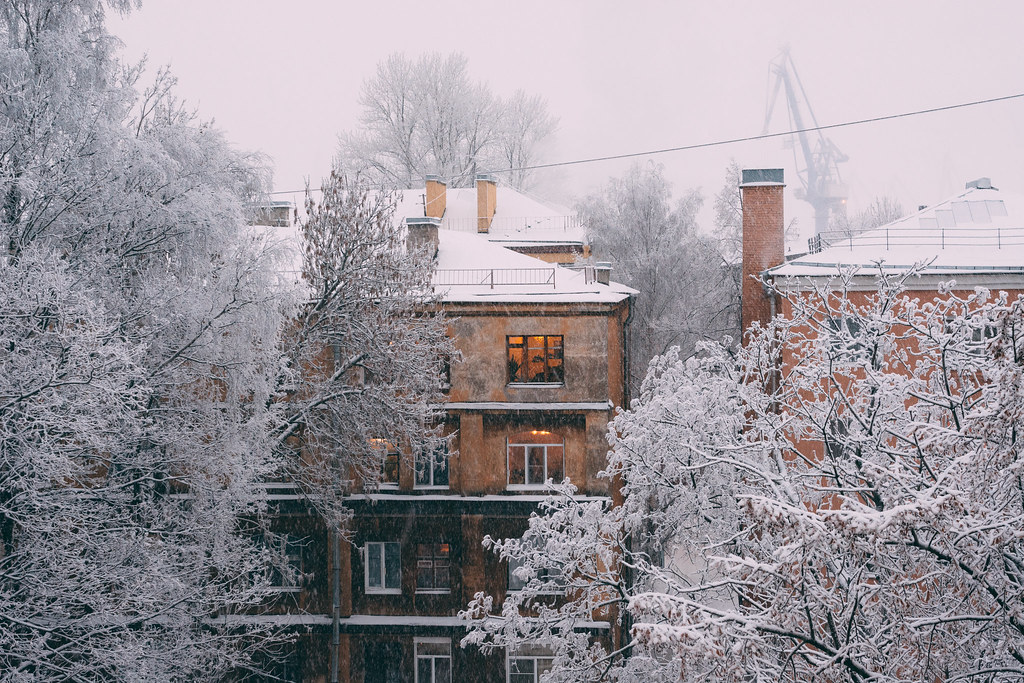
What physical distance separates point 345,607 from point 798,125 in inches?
5759

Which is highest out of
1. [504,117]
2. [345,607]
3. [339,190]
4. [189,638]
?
[504,117]

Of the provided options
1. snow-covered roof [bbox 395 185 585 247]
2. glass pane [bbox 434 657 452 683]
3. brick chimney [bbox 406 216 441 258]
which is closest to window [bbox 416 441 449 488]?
glass pane [bbox 434 657 452 683]

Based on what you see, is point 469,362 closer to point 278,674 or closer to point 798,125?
point 278,674

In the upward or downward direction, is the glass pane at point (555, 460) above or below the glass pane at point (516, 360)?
below

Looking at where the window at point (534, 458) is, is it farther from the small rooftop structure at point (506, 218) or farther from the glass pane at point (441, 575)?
the small rooftop structure at point (506, 218)

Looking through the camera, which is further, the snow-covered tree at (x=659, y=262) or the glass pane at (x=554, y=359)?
the snow-covered tree at (x=659, y=262)

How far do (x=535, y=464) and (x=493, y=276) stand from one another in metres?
5.34

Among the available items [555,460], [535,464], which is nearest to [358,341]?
[535,464]

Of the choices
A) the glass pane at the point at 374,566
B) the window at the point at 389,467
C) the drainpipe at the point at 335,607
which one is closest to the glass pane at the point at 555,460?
the window at the point at 389,467

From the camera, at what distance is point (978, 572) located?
23.4 ft

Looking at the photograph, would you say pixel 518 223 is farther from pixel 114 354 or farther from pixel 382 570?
pixel 114 354

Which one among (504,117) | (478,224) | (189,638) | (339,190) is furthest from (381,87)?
(189,638)

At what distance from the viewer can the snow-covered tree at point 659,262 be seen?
43.0 metres

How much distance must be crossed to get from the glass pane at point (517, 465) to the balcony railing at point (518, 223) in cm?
1995
